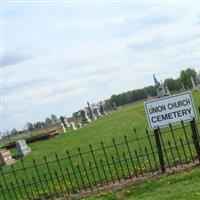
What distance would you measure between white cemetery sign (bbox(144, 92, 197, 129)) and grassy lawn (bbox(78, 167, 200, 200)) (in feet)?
4.09

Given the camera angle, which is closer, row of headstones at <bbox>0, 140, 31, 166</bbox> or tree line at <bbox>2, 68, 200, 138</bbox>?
row of headstones at <bbox>0, 140, 31, 166</bbox>

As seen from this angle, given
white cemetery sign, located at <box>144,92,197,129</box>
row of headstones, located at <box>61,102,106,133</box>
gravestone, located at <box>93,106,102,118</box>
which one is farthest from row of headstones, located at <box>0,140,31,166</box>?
gravestone, located at <box>93,106,102,118</box>

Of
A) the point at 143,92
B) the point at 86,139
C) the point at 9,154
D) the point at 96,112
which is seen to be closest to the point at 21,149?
the point at 9,154

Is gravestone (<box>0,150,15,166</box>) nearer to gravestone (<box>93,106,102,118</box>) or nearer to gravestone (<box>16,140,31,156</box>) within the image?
gravestone (<box>16,140,31,156</box>)

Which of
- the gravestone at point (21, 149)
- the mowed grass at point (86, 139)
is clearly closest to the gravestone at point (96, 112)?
the mowed grass at point (86, 139)

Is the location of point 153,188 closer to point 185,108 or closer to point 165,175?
point 165,175

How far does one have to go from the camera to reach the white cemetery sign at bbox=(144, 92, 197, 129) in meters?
11.3

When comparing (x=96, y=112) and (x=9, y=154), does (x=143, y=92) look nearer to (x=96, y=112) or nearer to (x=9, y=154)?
(x=96, y=112)

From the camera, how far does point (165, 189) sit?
9.81m

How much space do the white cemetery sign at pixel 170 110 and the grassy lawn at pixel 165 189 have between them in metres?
1.25

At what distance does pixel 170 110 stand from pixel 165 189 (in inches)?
86.8

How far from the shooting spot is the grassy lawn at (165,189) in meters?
9.20

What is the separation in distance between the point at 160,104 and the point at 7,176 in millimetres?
8939

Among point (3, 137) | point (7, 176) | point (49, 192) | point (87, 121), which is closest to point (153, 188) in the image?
point (49, 192)
